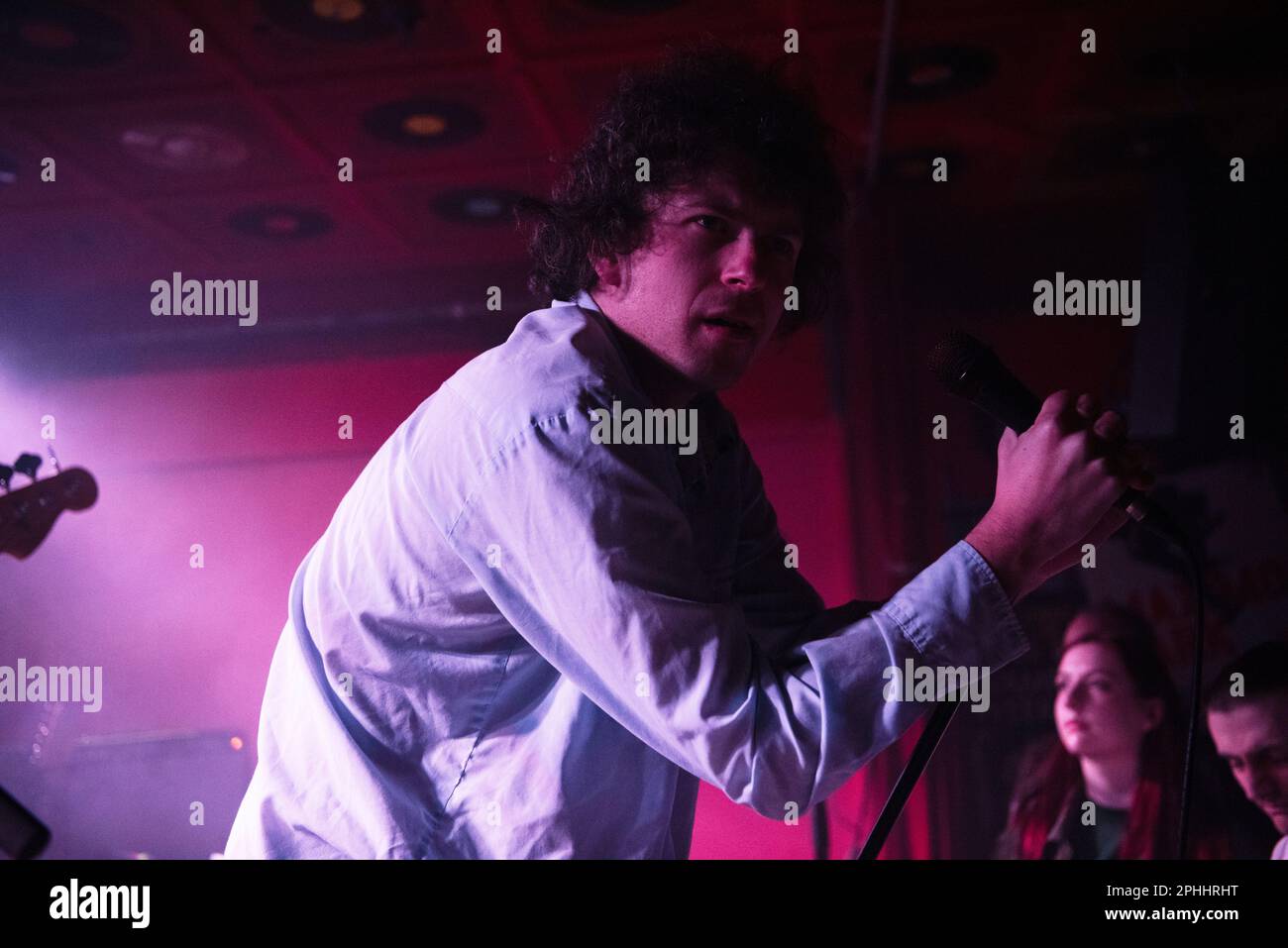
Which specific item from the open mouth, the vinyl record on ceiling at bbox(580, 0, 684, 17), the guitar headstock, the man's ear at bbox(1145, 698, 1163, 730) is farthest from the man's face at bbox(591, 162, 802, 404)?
the man's ear at bbox(1145, 698, 1163, 730)

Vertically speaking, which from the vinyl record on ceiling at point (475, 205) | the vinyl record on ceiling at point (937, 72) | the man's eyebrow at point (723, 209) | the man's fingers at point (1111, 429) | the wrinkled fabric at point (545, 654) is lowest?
the wrinkled fabric at point (545, 654)

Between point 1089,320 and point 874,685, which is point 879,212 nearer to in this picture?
point 1089,320

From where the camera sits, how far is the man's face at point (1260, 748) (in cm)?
281

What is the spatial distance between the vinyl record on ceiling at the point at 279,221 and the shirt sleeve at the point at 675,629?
9.00ft

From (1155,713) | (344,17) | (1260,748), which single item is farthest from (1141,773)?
(344,17)

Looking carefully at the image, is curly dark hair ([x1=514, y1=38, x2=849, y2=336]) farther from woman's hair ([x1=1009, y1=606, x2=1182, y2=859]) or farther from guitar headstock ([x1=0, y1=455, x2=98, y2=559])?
woman's hair ([x1=1009, y1=606, x2=1182, y2=859])

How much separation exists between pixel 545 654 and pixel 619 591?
0.10 metres

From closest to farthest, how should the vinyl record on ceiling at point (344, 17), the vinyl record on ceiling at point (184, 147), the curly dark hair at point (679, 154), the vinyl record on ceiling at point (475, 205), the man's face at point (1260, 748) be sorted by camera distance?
the curly dark hair at point (679, 154), the vinyl record on ceiling at point (344, 17), the man's face at point (1260, 748), the vinyl record on ceiling at point (184, 147), the vinyl record on ceiling at point (475, 205)

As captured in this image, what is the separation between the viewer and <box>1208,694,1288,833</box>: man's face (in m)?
2.81

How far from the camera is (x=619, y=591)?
0.76 m

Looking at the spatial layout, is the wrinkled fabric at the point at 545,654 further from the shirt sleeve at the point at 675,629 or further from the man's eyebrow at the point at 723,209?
the man's eyebrow at the point at 723,209

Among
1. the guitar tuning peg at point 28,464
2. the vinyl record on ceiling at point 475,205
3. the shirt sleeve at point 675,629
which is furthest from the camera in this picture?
the vinyl record on ceiling at point 475,205

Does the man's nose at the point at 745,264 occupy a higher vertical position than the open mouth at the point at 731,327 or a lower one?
higher

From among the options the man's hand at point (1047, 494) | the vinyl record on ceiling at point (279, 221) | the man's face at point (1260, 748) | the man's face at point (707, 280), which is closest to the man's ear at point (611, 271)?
the man's face at point (707, 280)
